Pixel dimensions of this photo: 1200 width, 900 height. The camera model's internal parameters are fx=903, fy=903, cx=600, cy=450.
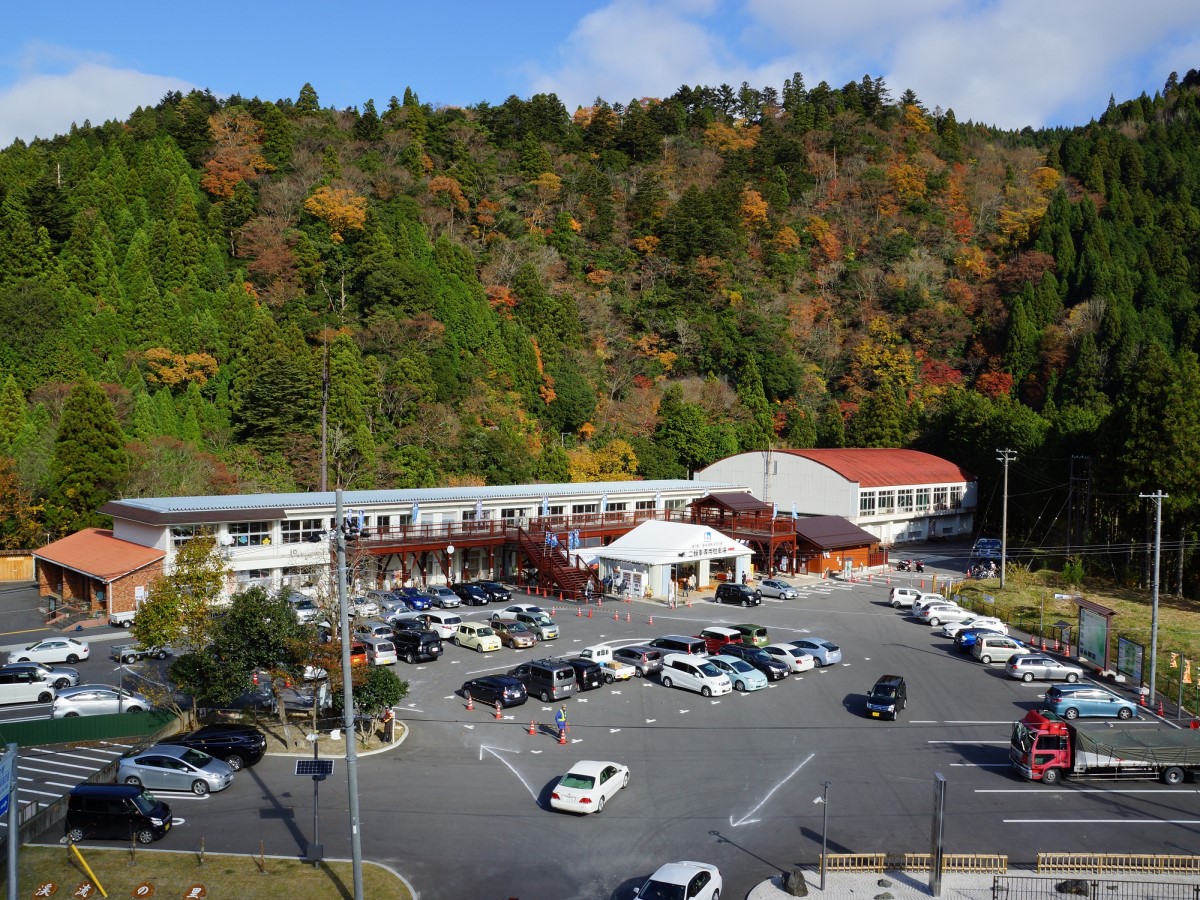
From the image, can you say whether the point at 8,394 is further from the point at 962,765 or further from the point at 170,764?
the point at 962,765

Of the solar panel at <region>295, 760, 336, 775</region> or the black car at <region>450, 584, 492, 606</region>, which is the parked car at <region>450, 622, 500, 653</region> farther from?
the solar panel at <region>295, 760, 336, 775</region>

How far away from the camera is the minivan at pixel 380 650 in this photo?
2961 cm

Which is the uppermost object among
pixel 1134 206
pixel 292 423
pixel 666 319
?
pixel 1134 206

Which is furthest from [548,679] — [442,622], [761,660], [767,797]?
[767,797]

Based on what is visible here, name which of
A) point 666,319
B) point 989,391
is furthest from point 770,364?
point 989,391

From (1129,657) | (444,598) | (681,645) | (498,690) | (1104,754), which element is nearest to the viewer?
(1104,754)

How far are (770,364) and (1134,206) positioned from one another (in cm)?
4927

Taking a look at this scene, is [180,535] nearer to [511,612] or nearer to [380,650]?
[380,650]

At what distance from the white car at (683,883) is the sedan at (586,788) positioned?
12.1ft

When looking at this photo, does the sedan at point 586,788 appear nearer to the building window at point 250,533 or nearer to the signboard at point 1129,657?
the signboard at point 1129,657

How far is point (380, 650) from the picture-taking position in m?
29.8

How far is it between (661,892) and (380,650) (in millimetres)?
17645

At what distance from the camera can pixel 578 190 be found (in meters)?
88.9

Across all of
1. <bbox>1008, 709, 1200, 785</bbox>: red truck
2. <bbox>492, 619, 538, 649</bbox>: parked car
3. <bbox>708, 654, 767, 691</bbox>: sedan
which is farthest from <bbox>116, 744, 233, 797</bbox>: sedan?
<bbox>1008, 709, 1200, 785</bbox>: red truck
